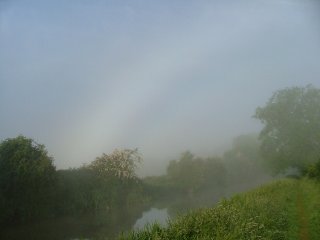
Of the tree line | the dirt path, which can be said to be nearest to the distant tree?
the tree line

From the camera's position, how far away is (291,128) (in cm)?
3912

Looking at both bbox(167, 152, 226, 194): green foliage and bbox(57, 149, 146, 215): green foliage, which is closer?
bbox(57, 149, 146, 215): green foliage

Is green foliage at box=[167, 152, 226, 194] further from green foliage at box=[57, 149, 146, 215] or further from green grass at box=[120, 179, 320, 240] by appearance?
green grass at box=[120, 179, 320, 240]

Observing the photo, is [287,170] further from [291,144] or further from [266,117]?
[266,117]

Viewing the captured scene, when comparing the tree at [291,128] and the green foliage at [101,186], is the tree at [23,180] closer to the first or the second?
the green foliage at [101,186]

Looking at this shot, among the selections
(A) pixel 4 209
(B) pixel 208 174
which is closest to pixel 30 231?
(A) pixel 4 209

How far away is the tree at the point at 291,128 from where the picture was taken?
37.8 meters

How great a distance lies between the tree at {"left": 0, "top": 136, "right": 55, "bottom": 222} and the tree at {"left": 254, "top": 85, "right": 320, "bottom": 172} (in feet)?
75.9

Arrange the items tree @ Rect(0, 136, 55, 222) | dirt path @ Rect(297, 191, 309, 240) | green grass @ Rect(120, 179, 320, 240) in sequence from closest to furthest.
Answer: green grass @ Rect(120, 179, 320, 240)
dirt path @ Rect(297, 191, 309, 240)
tree @ Rect(0, 136, 55, 222)

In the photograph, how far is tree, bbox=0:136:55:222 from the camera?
1171 inches

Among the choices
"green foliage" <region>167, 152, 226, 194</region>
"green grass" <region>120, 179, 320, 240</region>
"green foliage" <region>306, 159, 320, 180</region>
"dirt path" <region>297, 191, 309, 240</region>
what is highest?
"green foliage" <region>167, 152, 226, 194</region>

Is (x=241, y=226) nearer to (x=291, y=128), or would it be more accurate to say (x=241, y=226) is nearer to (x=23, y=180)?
(x=23, y=180)

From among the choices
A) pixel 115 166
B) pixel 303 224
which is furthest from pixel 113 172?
pixel 303 224

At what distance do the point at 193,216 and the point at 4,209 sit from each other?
22.9 m
